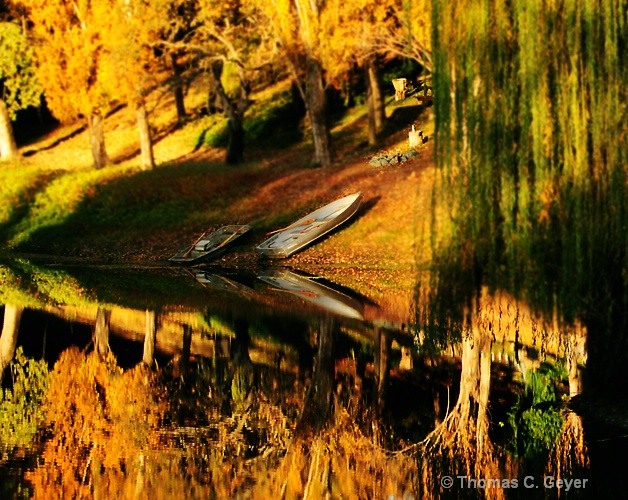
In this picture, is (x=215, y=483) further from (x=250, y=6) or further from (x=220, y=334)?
(x=250, y=6)

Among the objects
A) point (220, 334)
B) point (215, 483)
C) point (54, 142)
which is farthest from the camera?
point (54, 142)

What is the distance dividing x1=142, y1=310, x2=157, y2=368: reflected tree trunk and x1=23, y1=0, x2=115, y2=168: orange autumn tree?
19695 mm

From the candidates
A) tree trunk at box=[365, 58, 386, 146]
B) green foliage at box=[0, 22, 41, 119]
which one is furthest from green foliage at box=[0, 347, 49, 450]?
green foliage at box=[0, 22, 41, 119]

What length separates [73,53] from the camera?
41531 mm

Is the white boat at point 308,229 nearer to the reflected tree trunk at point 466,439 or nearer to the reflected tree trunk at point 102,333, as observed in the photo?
the reflected tree trunk at point 102,333

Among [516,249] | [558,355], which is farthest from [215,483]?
Result: [558,355]

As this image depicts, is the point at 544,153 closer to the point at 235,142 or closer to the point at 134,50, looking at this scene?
the point at 134,50

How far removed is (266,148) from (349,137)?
165 inches

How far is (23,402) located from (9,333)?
6.18 meters

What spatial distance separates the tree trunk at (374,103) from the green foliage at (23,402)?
22675 mm

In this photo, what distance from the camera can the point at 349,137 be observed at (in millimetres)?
42625

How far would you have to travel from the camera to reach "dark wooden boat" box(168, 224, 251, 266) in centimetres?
3209

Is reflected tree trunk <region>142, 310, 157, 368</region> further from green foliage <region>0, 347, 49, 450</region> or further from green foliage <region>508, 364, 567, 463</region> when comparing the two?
green foliage <region>508, 364, 567, 463</region>

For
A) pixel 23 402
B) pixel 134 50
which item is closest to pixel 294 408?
pixel 23 402
